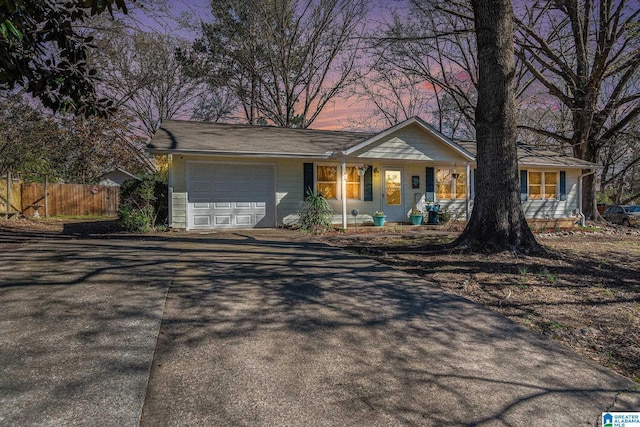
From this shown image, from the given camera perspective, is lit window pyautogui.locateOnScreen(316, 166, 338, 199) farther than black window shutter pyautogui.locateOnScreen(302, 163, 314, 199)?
Yes

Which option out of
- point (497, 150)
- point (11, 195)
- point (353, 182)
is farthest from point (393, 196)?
point (11, 195)

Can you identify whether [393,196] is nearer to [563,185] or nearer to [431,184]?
[431,184]

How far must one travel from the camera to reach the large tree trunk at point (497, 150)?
692 centimetres

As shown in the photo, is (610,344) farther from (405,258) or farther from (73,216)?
(73,216)

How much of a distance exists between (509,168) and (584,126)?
12.2m

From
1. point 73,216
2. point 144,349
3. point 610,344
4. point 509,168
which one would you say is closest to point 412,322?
point 610,344

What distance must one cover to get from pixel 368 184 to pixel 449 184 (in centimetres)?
399

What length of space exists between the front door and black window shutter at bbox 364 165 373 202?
70 centimetres

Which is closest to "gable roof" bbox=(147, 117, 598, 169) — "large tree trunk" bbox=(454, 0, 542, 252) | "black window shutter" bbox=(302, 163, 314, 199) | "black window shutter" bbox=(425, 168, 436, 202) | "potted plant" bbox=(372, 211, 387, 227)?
"black window shutter" bbox=(302, 163, 314, 199)

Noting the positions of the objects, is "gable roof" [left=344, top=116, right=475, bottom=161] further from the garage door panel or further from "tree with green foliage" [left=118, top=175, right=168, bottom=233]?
"tree with green foliage" [left=118, top=175, right=168, bottom=233]

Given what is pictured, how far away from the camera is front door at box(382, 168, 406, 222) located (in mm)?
14273

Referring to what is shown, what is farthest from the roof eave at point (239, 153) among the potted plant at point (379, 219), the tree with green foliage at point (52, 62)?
the tree with green foliage at point (52, 62)

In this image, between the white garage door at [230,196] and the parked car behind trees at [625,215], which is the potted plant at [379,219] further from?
the parked car behind trees at [625,215]

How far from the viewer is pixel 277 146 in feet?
41.7
